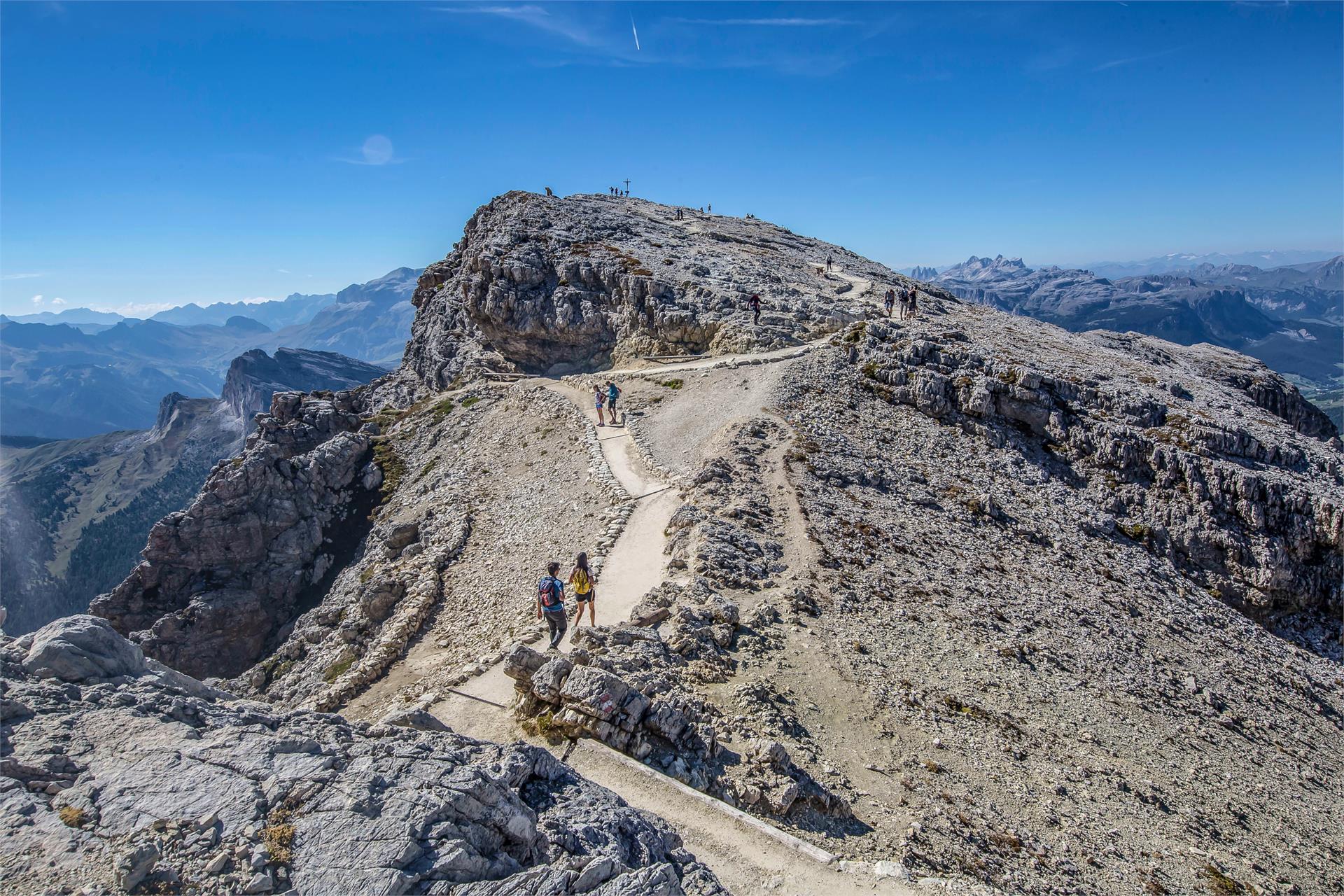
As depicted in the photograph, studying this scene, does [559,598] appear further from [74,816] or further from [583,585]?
[74,816]

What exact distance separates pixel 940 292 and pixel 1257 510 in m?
62.9

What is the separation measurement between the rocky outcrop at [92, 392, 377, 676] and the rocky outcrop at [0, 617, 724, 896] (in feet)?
155

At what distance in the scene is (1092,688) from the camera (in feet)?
93.8

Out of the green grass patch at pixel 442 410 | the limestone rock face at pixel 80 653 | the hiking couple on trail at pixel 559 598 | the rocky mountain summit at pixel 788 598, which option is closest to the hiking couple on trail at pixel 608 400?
the rocky mountain summit at pixel 788 598

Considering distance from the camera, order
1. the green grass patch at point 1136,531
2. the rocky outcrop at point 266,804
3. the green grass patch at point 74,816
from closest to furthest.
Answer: the rocky outcrop at point 266,804 → the green grass patch at point 74,816 → the green grass patch at point 1136,531

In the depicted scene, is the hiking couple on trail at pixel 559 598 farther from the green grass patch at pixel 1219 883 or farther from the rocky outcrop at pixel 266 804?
the green grass patch at pixel 1219 883

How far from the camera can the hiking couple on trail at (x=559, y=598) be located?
25.4 m

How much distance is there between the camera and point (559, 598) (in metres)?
25.5

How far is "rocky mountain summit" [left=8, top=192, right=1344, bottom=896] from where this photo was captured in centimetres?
1756

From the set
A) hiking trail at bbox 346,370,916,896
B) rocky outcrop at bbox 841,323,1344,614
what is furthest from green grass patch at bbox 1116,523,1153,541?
hiking trail at bbox 346,370,916,896

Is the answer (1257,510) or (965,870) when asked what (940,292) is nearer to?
(1257,510)

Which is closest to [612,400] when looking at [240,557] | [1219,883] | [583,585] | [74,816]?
[583,585]

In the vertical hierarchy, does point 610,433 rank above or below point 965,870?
above

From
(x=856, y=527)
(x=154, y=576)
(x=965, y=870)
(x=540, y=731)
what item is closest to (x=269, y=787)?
(x=540, y=731)
